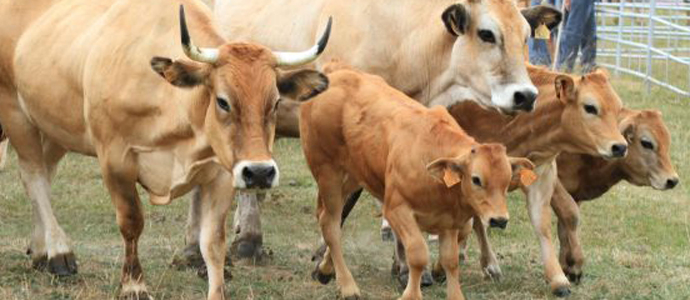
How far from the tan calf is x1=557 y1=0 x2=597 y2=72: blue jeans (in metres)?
9.96

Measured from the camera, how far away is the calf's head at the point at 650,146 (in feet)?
33.8

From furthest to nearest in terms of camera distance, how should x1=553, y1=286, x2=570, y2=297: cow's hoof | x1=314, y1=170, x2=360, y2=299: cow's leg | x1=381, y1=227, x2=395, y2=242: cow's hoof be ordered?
x1=381, y1=227, x2=395, y2=242: cow's hoof → x1=553, y1=286, x2=570, y2=297: cow's hoof → x1=314, y1=170, x2=360, y2=299: cow's leg

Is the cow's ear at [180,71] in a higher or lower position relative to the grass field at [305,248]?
higher

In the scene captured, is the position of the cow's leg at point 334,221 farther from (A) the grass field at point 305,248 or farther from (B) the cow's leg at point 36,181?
(B) the cow's leg at point 36,181

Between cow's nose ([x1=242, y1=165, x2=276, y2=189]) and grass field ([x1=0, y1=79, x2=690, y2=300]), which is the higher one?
cow's nose ([x1=242, y1=165, x2=276, y2=189])

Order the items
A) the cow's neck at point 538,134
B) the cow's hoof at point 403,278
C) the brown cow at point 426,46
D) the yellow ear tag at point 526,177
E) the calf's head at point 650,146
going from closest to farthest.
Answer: the yellow ear tag at point 526,177, the cow's hoof at point 403,278, the cow's neck at point 538,134, the brown cow at point 426,46, the calf's head at point 650,146

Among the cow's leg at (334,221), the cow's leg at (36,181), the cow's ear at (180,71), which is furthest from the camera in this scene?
the cow's leg at (36,181)

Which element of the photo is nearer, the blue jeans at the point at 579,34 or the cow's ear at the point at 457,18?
the cow's ear at the point at 457,18

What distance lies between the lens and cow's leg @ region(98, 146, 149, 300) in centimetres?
879

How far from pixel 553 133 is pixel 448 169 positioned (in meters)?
1.92

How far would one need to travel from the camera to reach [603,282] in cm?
986

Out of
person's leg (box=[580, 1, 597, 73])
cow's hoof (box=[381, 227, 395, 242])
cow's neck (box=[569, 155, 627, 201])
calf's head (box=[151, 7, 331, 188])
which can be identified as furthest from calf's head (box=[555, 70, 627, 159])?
person's leg (box=[580, 1, 597, 73])

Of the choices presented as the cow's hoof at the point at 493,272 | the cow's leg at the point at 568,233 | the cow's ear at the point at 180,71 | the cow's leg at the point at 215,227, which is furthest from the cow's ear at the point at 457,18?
the cow's ear at the point at 180,71

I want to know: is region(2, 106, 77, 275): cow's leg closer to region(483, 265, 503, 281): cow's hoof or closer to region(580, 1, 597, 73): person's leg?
region(483, 265, 503, 281): cow's hoof
